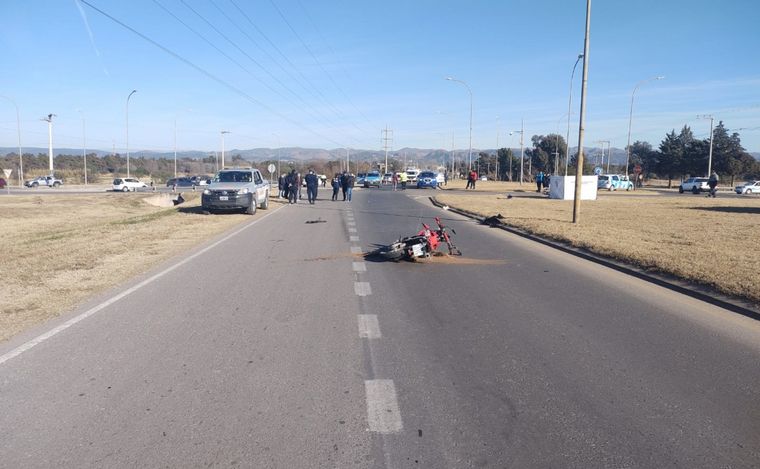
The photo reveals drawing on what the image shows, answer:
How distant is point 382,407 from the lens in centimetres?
477

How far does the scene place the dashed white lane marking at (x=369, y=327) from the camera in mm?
6824

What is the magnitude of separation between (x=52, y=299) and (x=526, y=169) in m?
123

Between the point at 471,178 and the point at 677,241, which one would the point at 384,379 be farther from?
the point at 471,178

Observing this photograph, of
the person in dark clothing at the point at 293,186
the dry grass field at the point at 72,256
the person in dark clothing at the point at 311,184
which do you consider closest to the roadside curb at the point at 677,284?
the dry grass field at the point at 72,256

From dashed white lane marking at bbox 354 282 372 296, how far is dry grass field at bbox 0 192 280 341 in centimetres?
391

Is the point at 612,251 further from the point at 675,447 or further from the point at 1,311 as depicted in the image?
the point at 1,311

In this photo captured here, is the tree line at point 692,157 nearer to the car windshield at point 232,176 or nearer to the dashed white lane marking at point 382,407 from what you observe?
the car windshield at point 232,176

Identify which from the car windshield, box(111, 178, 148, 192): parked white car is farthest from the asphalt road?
box(111, 178, 148, 192): parked white car

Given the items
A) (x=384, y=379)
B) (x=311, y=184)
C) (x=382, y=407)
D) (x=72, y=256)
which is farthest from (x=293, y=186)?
(x=382, y=407)

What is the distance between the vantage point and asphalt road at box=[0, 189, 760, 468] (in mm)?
4086

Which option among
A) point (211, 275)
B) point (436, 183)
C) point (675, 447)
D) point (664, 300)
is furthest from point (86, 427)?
point (436, 183)

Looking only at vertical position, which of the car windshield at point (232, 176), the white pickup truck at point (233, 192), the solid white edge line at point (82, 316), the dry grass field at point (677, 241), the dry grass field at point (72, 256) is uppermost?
the car windshield at point (232, 176)

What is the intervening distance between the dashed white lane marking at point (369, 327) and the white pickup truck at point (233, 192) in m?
18.1

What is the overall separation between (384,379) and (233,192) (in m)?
20.4
